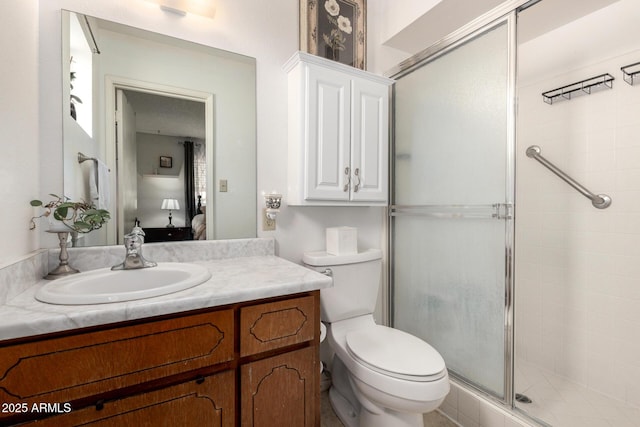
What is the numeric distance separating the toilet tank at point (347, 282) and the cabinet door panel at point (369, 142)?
1.13 ft

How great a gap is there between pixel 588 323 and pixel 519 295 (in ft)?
1.21

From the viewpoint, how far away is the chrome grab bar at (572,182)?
165 centimetres

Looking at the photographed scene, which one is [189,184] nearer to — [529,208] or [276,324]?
[276,324]

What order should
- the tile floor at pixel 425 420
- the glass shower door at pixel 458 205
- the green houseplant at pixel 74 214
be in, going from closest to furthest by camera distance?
1. the green houseplant at pixel 74 214
2. the glass shower door at pixel 458 205
3. the tile floor at pixel 425 420

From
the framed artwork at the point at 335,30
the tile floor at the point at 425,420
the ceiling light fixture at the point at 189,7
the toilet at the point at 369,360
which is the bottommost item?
the tile floor at the point at 425,420

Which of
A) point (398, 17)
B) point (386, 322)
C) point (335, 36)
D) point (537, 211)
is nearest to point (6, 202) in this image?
point (335, 36)

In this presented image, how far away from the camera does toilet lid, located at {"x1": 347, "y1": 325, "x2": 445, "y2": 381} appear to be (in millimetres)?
1131

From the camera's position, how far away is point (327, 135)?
60.7 inches

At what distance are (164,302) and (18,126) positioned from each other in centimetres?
81

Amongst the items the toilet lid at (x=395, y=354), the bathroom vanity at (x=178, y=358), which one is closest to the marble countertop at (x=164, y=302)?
the bathroom vanity at (x=178, y=358)

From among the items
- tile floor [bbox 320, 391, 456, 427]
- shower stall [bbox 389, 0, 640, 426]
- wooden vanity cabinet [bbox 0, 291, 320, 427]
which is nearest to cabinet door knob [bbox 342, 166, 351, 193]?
shower stall [bbox 389, 0, 640, 426]

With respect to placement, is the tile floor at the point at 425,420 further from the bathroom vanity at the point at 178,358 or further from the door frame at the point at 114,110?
the door frame at the point at 114,110

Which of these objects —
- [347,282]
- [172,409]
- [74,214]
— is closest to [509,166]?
[347,282]

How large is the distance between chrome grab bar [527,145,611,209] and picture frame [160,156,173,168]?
2.16 m
